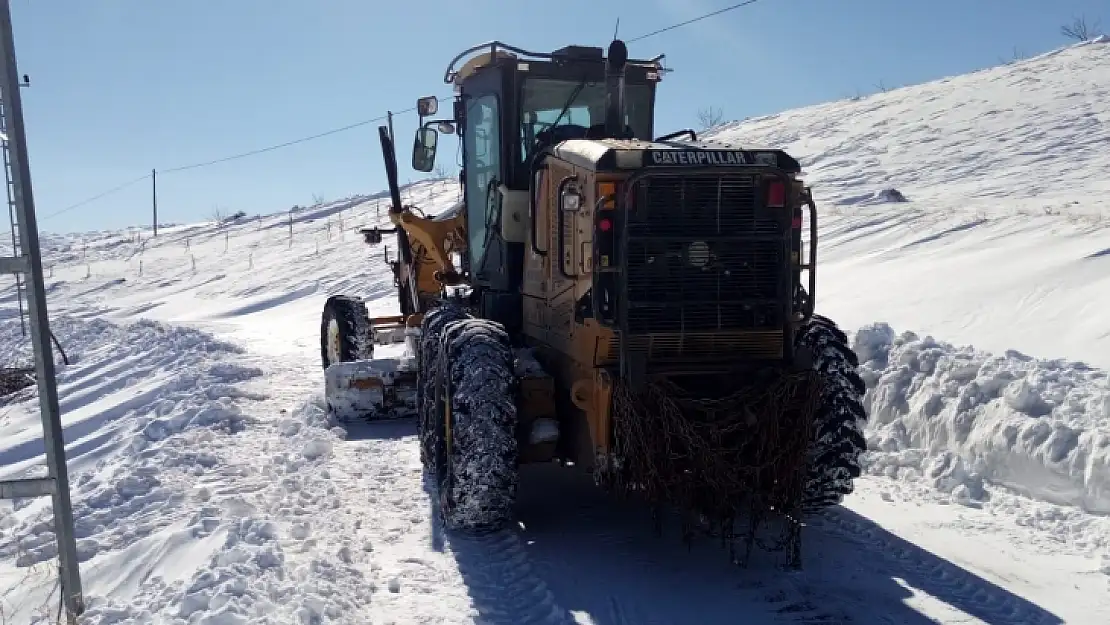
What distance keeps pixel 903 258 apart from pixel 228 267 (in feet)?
84.5

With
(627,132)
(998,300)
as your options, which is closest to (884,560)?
(627,132)

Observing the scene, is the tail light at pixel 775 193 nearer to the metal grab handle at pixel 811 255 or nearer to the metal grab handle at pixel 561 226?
the metal grab handle at pixel 811 255

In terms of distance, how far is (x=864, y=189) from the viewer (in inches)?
837

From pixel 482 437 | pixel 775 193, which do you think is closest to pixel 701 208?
pixel 775 193

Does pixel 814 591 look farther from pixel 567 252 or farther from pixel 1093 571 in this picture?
pixel 567 252

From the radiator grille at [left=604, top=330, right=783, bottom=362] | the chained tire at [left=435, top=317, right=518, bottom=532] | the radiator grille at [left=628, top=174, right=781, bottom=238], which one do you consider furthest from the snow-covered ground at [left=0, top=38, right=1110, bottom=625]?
the radiator grille at [left=628, top=174, right=781, bottom=238]

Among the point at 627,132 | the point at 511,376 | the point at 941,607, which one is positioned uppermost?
the point at 627,132

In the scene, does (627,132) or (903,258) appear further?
→ (903,258)

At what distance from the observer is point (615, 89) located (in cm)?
631

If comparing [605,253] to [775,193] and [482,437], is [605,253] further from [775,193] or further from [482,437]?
[482,437]

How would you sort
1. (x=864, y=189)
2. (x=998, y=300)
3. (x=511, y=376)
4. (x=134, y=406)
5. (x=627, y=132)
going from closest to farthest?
1. (x=511, y=376)
2. (x=627, y=132)
3. (x=998, y=300)
4. (x=134, y=406)
5. (x=864, y=189)

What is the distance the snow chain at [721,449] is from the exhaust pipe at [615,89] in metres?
2.21

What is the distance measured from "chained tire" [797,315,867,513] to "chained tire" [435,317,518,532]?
1704 mm

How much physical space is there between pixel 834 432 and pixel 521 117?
3.06m
